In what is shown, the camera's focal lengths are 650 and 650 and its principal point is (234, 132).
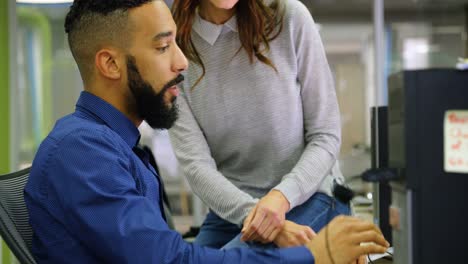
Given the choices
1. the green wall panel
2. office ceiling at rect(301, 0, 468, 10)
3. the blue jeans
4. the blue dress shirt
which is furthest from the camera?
office ceiling at rect(301, 0, 468, 10)

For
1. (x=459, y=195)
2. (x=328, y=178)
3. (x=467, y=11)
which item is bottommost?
(x=328, y=178)

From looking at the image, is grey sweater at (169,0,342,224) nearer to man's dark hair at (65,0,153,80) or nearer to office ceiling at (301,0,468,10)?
man's dark hair at (65,0,153,80)

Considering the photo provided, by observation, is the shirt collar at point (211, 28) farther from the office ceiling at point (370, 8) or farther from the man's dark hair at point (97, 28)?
the office ceiling at point (370, 8)

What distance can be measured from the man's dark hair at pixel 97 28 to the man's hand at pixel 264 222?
0.45 meters

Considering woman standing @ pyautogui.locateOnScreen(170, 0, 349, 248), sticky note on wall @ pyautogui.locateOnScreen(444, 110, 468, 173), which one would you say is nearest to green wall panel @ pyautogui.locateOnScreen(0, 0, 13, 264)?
woman standing @ pyautogui.locateOnScreen(170, 0, 349, 248)

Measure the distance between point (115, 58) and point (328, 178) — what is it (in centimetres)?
66

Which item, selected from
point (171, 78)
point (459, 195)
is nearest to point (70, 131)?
point (171, 78)

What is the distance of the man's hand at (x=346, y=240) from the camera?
3.50 feet

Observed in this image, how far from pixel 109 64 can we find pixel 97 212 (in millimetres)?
341

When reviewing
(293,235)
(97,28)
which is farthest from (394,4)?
(97,28)

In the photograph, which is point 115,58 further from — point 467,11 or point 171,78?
point 467,11

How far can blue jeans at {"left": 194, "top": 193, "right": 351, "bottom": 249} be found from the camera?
1.54 meters

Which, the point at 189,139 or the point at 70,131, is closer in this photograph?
the point at 70,131

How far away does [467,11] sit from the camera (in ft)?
27.7
